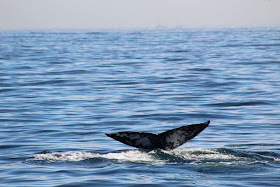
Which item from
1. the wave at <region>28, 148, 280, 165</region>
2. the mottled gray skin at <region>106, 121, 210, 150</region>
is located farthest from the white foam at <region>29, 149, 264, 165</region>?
the mottled gray skin at <region>106, 121, 210, 150</region>

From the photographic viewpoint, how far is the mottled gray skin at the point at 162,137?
9555 millimetres

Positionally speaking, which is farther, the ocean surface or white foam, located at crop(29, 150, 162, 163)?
white foam, located at crop(29, 150, 162, 163)

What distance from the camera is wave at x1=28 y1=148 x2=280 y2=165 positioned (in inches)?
382

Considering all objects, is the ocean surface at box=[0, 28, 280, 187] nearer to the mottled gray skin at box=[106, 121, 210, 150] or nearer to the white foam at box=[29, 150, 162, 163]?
the white foam at box=[29, 150, 162, 163]

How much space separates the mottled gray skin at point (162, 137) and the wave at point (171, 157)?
5.7 inches

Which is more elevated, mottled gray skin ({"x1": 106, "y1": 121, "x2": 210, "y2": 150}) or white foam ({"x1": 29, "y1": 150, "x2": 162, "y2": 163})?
Result: mottled gray skin ({"x1": 106, "y1": 121, "x2": 210, "y2": 150})

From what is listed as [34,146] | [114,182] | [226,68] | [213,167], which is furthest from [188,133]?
[226,68]

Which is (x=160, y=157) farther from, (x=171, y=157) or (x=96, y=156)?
(x=96, y=156)

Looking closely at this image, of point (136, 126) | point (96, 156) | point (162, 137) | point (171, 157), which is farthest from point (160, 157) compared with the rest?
point (136, 126)

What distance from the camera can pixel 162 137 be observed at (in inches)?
386

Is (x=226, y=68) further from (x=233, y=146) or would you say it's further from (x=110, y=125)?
(x=233, y=146)

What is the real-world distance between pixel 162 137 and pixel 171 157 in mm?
410

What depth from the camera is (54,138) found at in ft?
41.1

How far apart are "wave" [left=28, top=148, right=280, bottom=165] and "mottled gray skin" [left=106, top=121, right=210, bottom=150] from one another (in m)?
0.14
